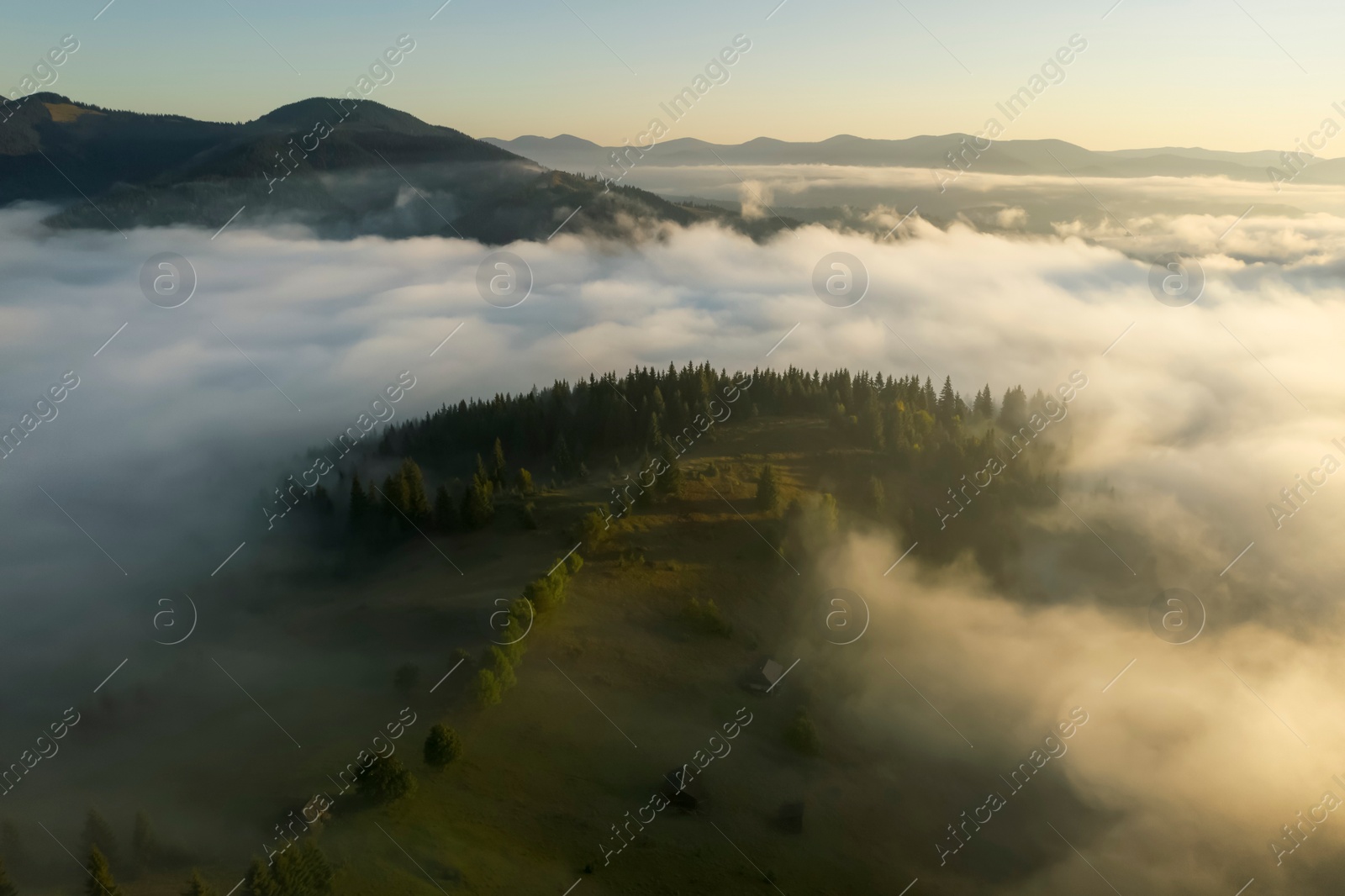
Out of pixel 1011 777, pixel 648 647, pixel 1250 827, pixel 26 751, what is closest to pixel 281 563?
pixel 26 751

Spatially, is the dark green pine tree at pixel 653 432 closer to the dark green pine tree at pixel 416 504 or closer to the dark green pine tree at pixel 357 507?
the dark green pine tree at pixel 416 504

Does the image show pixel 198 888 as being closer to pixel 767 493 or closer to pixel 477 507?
pixel 477 507

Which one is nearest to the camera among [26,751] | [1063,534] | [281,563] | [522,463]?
[26,751]

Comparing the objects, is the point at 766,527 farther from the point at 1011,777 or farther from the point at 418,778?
the point at 418,778

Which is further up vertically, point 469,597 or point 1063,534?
point 1063,534

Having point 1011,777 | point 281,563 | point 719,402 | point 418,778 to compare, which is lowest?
point 281,563

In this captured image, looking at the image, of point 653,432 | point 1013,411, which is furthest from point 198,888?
point 1013,411

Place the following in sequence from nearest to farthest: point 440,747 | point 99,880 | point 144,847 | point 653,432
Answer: point 99,880, point 144,847, point 440,747, point 653,432

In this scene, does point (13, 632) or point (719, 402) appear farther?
point (719, 402)

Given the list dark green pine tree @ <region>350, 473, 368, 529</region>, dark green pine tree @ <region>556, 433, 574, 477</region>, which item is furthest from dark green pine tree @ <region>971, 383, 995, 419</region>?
dark green pine tree @ <region>350, 473, 368, 529</region>
